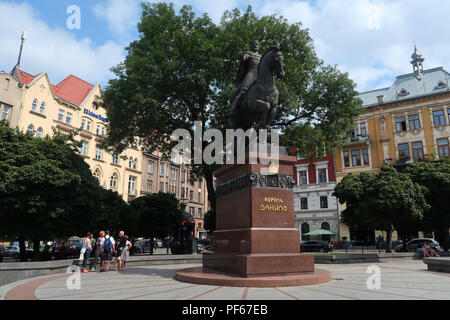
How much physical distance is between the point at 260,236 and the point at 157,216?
2475 centimetres

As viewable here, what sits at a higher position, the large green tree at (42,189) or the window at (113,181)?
the window at (113,181)

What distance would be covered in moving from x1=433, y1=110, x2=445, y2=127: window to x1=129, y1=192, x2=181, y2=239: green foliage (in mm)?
34108

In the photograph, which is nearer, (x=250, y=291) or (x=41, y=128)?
(x=250, y=291)

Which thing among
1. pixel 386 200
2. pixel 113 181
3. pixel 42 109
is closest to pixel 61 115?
pixel 42 109

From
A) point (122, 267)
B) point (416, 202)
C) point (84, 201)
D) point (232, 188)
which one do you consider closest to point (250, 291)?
point (232, 188)

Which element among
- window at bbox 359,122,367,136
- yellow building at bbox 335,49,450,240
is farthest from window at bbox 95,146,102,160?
window at bbox 359,122,367,136

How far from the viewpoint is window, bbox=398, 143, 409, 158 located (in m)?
42.2

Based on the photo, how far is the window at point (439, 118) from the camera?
134 feet

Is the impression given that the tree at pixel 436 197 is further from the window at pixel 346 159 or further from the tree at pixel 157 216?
the tree at pixel 157 216

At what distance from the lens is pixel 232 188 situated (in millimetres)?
9773

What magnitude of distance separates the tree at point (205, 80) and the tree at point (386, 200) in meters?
5.00

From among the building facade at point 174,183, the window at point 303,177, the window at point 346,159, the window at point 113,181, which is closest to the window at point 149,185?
the building facade at point 174,183

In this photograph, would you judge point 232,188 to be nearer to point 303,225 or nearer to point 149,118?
point 149,118

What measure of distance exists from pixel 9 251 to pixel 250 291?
3089 centimetres
